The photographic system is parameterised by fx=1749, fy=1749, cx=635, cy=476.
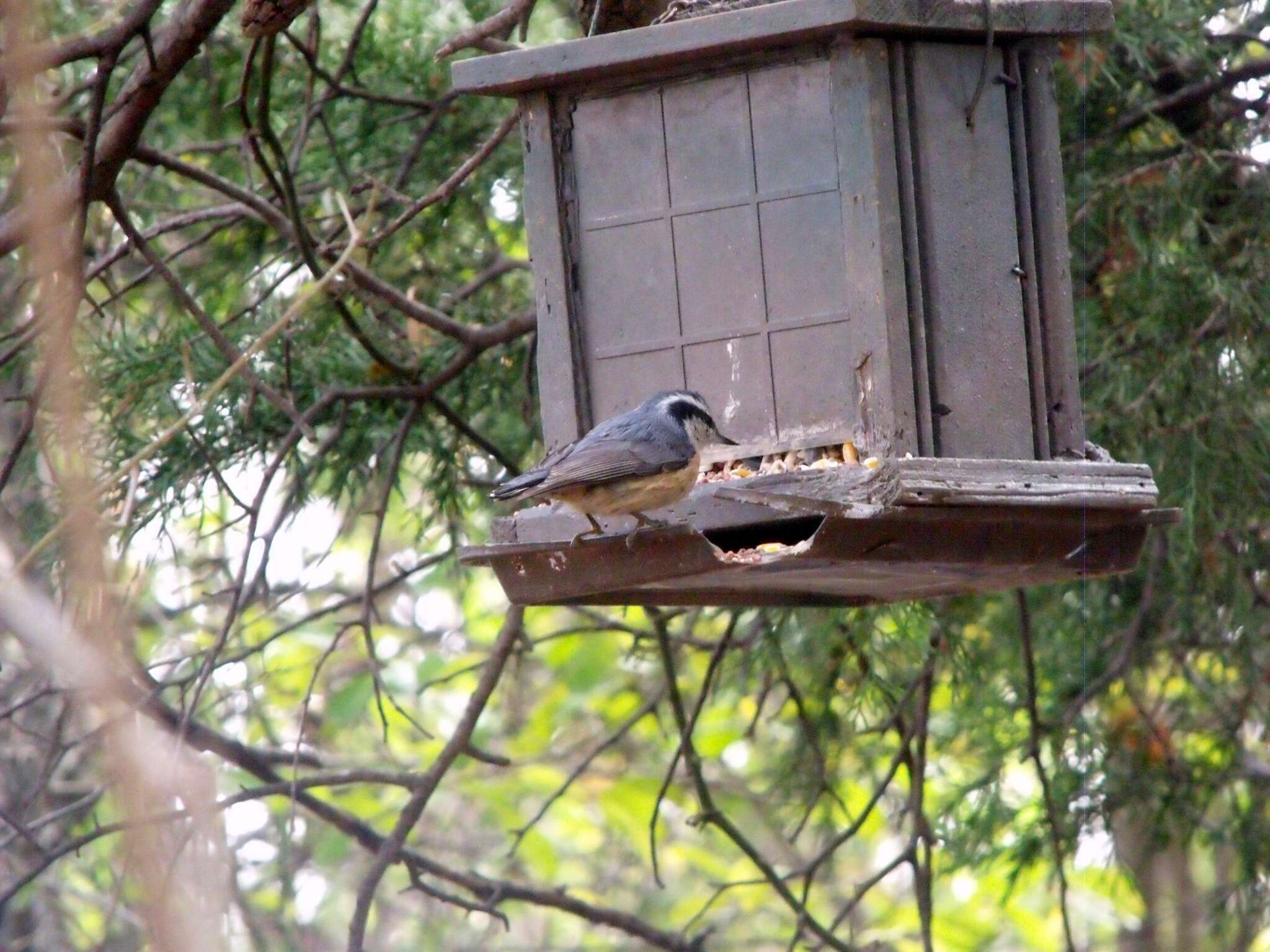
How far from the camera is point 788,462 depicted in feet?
10.8

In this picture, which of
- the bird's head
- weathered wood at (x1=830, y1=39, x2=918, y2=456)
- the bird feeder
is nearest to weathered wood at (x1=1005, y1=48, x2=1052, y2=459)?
the bird feeder

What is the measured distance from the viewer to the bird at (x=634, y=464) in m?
3.18

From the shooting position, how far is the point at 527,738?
30.8 ft

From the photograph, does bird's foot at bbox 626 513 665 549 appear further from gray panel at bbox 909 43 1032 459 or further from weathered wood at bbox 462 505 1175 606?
gray panel at bbox 909 43 1032 459

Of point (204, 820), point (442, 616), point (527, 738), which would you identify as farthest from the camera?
point (442, 616)

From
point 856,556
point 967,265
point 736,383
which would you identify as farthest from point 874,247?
point 856,556

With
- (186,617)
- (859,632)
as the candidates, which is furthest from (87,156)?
(186,617)

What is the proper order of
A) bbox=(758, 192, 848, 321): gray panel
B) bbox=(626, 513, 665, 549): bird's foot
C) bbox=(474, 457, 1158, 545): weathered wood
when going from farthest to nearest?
bbox=(758, 192, 848, 321): gray panel < bbox=(626, 513, 665, 549): bird's foot < bbox=(474, 457, 1158, 545): weathered wood

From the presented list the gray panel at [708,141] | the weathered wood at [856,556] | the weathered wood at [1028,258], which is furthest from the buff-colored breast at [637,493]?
the weathered wood at [1028,258]

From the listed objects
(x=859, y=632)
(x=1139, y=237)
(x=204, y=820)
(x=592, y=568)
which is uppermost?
(x=1139, y=237)

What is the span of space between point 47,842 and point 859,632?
472 cm

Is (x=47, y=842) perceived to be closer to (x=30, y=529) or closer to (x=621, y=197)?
(x=30, y=529)

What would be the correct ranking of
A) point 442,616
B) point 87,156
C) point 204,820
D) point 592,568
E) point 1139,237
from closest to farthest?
point 204,820 → point 592,568 → point 87,156 → point 1139,237 → point 442,616

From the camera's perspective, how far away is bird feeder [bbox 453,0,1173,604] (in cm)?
315
